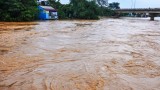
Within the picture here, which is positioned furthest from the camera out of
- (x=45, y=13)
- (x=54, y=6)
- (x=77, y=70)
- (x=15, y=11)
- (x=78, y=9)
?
(x=54, y=6)

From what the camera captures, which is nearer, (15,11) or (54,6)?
(15,11)

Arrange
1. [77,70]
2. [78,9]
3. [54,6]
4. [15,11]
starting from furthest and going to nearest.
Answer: [54,6] → [78,9] → [15,11] → [77,70]

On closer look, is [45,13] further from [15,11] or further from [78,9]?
[78,9]

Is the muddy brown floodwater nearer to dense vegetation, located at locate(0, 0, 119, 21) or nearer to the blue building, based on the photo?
dense vegetation, located at locate(0, 0, 119, 21)

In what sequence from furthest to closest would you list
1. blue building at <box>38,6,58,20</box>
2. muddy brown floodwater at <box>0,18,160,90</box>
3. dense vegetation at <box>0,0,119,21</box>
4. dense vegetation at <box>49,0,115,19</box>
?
dense vegetation at <box>49,0,115,19</box> → blue building at <box>38,6,58,20</box> → dense vegetation at <box>0,0,119,21</box> → muddy brown floodwater at <box>0,18,160,90</box>

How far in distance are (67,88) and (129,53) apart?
544cm

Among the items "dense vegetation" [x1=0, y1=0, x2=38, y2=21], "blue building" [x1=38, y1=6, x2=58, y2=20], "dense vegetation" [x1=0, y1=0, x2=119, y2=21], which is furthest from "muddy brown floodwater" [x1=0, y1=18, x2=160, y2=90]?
"blue building" [x1=38, y1=6, x2=58, y2=20]

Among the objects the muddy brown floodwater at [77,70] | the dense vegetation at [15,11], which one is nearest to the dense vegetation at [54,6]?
the dense vegetation at [15,11]

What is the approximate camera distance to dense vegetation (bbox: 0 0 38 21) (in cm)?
3184

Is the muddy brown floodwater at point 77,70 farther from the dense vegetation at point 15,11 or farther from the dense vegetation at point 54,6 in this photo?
the dense vegetation at point 54,6

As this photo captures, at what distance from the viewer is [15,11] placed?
32.7 meters

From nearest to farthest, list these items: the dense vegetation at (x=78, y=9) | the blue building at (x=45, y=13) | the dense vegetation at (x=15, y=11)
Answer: the dense vegetation at (x=15, y=11)
the blue building at (x=45, y=13)
the dense vegetation at (x=78, y=9)

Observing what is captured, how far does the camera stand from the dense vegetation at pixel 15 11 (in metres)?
31.8

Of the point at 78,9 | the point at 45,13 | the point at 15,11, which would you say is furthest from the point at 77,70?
the point at 78,9
